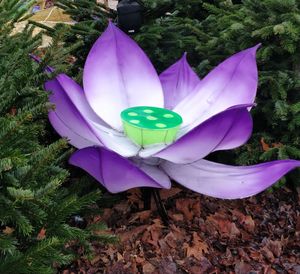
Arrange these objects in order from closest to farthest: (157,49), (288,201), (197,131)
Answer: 1. (197,131)
2. (288,201)
3. (157,49)

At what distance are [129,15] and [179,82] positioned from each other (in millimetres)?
554

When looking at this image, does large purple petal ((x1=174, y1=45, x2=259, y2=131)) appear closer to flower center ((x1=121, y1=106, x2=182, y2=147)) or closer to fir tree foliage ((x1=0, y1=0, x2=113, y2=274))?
flower center ((x1=121, y1=106, x2=182, y2=147))

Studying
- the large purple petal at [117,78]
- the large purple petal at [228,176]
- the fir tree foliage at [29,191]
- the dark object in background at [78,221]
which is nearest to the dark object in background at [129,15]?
the large purple petal at [117,78]

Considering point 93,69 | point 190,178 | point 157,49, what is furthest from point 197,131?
point 157,49

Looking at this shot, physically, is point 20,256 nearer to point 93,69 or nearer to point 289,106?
point 93,69

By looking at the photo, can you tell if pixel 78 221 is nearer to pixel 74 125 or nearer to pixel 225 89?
pixel 74 125

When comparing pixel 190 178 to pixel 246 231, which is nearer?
pixel 190 178

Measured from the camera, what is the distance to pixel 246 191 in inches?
75.9

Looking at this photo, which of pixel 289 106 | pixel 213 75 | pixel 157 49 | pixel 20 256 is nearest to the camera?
pixel 20 256

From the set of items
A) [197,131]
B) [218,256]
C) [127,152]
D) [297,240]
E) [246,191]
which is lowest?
[297,240]

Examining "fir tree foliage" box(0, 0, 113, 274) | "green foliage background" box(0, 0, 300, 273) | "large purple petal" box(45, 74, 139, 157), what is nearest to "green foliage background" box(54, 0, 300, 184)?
"green foliage background" box(0, 0, 300, 273)

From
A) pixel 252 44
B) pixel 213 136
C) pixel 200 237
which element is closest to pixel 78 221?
pixel 200 237

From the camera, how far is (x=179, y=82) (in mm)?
2438

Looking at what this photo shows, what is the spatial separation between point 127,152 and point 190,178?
0.96 feet
